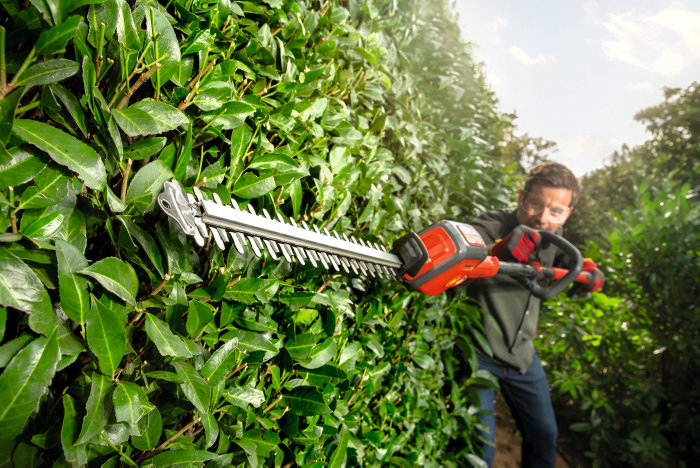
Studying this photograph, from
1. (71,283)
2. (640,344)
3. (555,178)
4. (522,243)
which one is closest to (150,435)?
(71,283)

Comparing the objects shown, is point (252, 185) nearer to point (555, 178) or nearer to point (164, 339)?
A: point (164, 339)

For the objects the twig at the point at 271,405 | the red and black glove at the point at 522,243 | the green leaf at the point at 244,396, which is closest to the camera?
the green leaf at the point at 244,396

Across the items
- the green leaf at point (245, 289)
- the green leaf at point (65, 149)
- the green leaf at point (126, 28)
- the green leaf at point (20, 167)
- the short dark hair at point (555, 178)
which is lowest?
the green leaf at point (245, 289)

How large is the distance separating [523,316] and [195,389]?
278cm

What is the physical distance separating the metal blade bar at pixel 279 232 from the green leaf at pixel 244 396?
384mm

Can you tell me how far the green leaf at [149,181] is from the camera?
2.51ft

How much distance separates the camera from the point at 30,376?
579mm

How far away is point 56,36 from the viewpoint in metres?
0.60

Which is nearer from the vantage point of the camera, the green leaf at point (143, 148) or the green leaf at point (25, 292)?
the green leaf at point (25, 292)

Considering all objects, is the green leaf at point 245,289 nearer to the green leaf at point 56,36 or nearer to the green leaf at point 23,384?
the green leaf at point 23,384

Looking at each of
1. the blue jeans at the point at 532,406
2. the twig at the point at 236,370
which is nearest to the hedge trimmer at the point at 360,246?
the twig at the point at 236,370

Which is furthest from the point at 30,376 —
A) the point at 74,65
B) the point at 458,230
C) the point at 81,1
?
the point at 458,230

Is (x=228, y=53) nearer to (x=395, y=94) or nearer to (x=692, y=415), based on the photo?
(x=395, y=94)

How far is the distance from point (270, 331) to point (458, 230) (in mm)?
951
